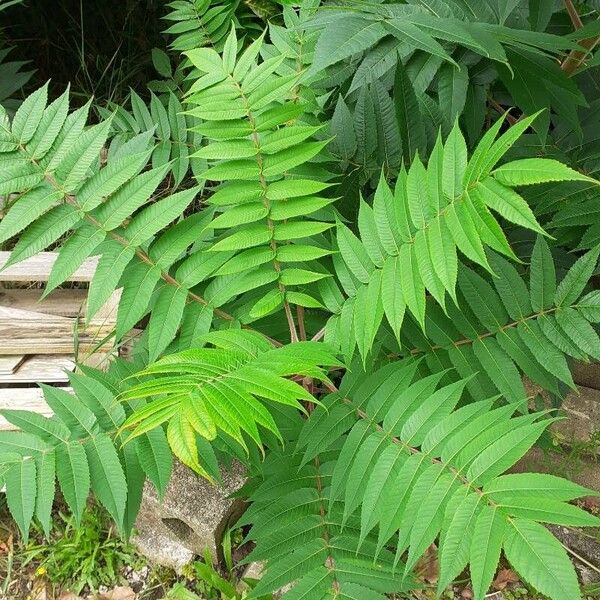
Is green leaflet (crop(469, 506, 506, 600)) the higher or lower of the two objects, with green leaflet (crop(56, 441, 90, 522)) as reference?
lower

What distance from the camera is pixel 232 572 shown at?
1939 millimetres

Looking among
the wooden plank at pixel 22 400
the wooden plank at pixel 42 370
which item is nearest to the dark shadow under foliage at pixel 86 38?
the wooden plank at pixel 42 370

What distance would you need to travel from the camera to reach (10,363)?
2016mm

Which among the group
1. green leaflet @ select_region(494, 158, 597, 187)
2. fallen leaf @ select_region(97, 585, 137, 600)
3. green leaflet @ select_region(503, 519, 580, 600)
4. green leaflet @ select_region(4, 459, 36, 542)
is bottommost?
fallen leaf @ select_region(97, 585, 137, 600)

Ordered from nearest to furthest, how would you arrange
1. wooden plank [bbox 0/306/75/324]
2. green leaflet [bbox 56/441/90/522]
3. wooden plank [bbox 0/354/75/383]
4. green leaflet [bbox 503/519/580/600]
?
green leaflet [bbox 503/519/580/600], green leaflet [bbox 56/441/90/522], wooden plank [bbox 0/354/75/383], wooden plank [bbox 0/306/75/324]

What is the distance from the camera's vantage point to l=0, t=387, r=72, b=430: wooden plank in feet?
6.18

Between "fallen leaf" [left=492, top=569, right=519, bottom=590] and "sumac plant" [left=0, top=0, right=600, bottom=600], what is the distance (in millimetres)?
588

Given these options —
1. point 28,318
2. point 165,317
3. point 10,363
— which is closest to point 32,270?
point 28,318

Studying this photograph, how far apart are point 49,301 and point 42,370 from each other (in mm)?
353

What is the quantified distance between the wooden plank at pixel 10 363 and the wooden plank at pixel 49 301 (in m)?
0.19

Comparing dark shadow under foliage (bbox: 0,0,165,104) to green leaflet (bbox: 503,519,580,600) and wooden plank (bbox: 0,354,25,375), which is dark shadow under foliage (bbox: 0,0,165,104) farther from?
green leaflet (bbox: 503,519,580,600)

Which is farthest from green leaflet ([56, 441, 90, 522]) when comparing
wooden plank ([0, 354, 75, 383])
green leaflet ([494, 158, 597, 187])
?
green leaflet ([494, 158, 597, 187])

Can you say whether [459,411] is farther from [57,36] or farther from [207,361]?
[57,36]

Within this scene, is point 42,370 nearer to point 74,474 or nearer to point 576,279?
point 74,474
